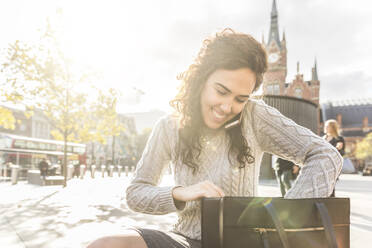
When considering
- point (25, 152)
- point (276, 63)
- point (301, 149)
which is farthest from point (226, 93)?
point (276, 63)

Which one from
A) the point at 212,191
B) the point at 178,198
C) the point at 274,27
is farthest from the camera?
the point at 274,27

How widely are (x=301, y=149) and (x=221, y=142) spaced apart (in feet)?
1.30

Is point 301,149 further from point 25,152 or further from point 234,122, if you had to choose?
point 25,152

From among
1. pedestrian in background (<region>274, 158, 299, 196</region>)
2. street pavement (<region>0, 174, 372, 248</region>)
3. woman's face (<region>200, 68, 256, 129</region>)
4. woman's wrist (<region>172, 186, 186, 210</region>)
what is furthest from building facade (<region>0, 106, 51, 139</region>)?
woman's wrist (<region>172, 186, 186, 210</region>)

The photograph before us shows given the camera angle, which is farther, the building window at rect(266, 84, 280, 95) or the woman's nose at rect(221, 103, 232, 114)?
the building window at rect(266, 84, 280, 95)

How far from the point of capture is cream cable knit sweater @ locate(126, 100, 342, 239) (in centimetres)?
138

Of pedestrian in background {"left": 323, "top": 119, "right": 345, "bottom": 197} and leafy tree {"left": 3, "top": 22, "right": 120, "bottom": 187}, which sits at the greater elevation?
leafy tree {"left": 3, "top": 22, "right": 120, "bottom": 187}

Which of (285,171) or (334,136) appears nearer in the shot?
(334,136)

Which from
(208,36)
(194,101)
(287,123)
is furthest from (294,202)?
(208,36)

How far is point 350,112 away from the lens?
71.4 meters

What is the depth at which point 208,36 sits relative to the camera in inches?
61.6

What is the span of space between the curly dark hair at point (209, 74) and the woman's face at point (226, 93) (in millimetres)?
30

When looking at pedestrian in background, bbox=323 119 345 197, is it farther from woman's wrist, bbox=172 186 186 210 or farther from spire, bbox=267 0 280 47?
spire, bbox=267 0 280 47

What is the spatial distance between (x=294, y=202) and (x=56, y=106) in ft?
45.3
